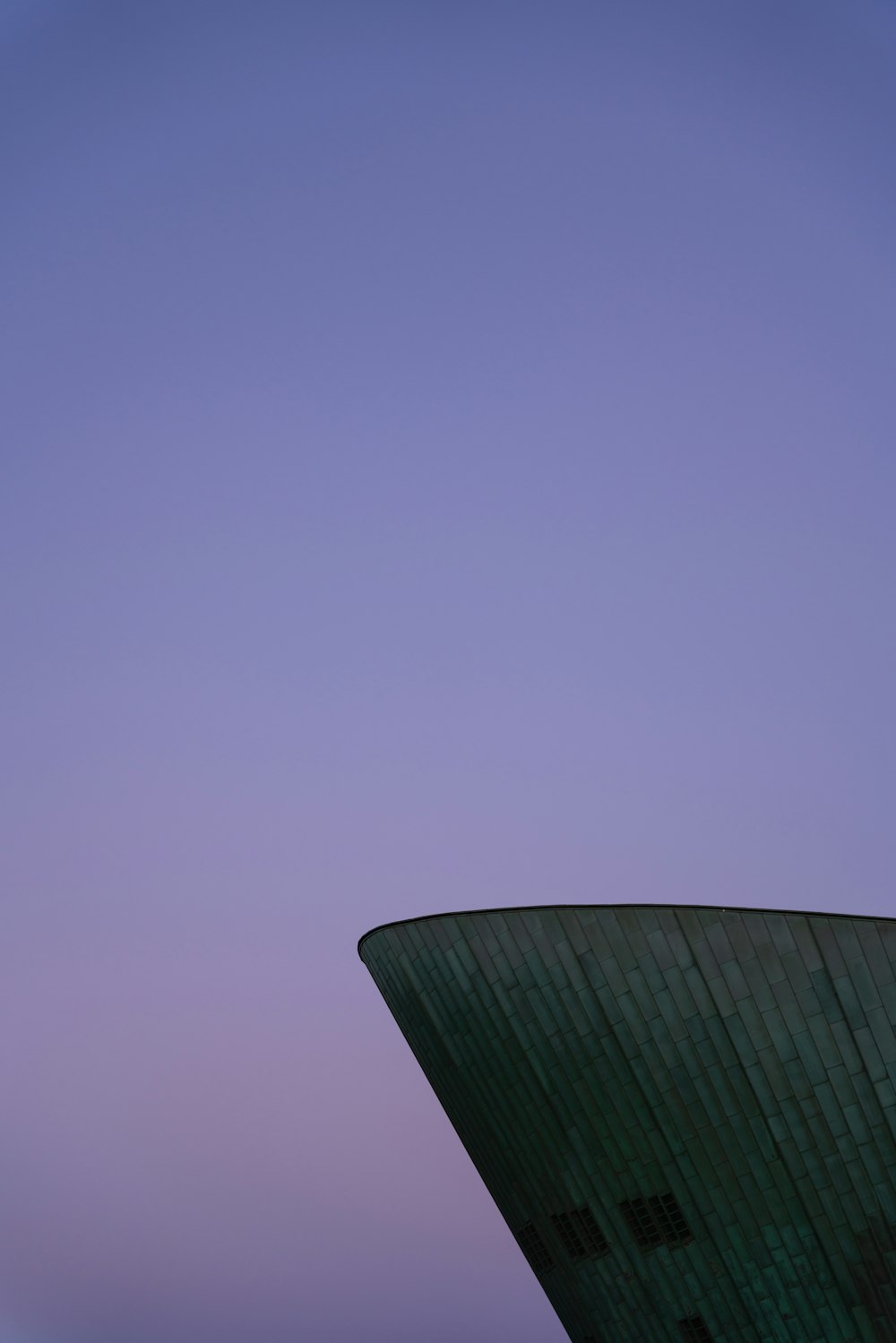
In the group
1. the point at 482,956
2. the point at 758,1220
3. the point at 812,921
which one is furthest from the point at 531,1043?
the point at 812,921

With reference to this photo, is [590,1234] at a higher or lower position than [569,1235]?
higher

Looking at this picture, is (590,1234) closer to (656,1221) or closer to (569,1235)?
(569,1235)

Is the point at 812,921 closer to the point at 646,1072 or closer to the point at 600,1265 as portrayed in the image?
the point at 646,1072

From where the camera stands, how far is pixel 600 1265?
26516 millimetres

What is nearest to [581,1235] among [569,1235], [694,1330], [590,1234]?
[590,1234]

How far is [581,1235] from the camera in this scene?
26.7 metres

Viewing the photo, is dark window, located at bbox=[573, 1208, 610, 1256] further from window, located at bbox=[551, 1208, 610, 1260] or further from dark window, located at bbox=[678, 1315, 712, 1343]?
dark window, located at bbox=[678, 1315, 712, 1343]

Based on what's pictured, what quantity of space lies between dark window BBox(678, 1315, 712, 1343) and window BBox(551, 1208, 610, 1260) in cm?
225

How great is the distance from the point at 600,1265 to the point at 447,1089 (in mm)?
5703

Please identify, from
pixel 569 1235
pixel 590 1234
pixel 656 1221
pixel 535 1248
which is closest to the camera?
pixel 656 1221

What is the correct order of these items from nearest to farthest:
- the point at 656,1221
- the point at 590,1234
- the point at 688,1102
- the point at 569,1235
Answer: the point at 688,1102, the point at 656,1221, the point at 590,1234, the point at 569,1235

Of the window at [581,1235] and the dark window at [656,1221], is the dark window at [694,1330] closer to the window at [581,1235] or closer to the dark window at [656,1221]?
the dark window at [656,1221]

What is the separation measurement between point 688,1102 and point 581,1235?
5.84 metres

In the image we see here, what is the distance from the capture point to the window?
26188 mm
